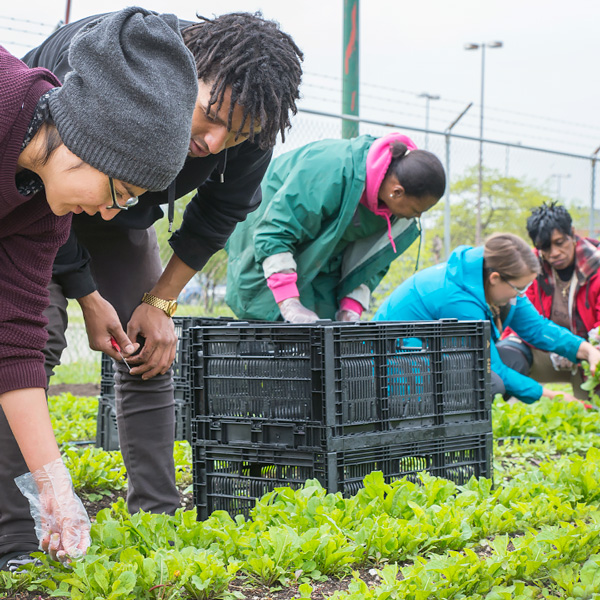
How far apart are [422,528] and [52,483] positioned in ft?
3.42

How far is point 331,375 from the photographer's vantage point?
2.29 m

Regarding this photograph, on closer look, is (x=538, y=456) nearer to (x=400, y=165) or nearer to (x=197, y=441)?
(x=400, y=165)

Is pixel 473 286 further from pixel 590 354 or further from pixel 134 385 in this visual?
pixel 134 385

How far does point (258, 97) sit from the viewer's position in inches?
76.7

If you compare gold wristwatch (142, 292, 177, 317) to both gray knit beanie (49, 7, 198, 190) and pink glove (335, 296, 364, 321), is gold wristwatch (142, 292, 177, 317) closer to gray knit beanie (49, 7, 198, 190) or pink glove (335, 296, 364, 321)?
gray knit beanie (49, 7, 198, 190)

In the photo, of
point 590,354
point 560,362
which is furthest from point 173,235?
point 560,362

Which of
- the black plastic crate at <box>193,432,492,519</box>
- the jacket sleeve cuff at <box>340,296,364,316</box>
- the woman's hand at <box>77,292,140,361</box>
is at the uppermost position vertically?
the jacket sleeve cuff at <box>340,296,364,316</box>

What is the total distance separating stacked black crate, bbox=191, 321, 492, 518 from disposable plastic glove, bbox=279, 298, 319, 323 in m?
0.74

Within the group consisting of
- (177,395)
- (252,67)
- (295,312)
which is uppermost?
(252,67)

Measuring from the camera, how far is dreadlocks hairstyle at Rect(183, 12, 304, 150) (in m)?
1.95

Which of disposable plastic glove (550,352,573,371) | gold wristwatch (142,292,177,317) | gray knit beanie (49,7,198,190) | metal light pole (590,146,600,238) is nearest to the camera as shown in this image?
gray knit beanie (49,7,198,190)

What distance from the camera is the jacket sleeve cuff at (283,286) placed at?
3516 mm

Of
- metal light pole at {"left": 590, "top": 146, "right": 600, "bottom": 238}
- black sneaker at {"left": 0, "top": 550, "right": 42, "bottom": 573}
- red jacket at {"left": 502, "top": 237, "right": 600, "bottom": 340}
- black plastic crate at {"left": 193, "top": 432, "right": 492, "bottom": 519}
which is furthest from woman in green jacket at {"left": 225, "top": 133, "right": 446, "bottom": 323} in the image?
metal light pole at {"left": 590, "top": 146, "right": 600, "bottom": 238}

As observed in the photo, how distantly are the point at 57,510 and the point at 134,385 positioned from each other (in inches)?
28.8
